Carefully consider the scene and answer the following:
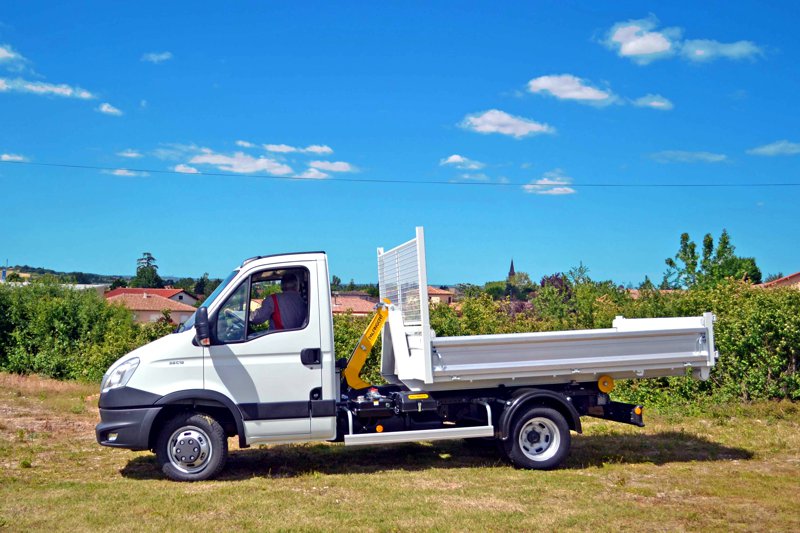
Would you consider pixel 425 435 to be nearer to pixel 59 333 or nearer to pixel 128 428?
pixel 128 428

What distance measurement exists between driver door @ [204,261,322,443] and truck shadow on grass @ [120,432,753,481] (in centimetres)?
81

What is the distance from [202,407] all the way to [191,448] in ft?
1.51

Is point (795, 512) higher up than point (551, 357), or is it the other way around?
point (551, 357)

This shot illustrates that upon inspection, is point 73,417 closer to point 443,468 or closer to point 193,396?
point 193,396

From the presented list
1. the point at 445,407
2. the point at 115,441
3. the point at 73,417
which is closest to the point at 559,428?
the point at 445,407

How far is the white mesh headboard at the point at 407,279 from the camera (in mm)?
9438

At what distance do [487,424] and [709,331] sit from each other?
3.00 meters

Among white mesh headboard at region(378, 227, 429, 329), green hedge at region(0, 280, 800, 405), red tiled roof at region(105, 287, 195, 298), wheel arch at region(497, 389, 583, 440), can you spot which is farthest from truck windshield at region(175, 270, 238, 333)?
red tiled roof at region(105, 287, 195, 298)

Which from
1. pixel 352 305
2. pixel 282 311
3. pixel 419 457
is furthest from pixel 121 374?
pixel 352 305

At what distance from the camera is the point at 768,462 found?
1052 centimetres

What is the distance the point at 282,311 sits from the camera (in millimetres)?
9391

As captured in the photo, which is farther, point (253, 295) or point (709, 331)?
point (709, 331)

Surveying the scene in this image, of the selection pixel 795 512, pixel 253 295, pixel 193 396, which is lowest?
pixel 795 512

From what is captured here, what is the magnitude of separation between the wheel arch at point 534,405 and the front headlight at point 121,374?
423 centimetres
